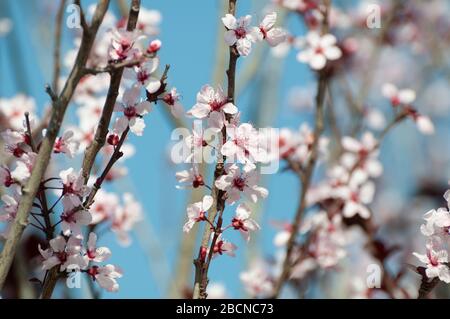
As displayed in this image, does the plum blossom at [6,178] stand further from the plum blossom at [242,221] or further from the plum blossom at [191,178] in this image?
the plum blossom at [242,221]

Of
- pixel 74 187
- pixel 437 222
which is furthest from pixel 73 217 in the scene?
pixel 437 222

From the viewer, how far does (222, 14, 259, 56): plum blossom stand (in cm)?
188

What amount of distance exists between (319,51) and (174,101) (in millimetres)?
1498

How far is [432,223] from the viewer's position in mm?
1842

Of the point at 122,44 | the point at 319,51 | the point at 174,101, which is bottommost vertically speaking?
the point at 174,101

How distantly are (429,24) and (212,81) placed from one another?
202cm

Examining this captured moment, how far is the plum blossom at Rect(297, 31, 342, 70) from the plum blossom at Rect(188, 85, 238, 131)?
1.38 meters

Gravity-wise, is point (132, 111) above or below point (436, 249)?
above

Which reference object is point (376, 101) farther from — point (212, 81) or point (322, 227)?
point (322, 227)

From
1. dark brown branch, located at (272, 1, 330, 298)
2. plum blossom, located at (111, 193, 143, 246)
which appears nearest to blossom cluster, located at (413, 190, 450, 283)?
dark brown branch, located at (272, 1, 330, 298)

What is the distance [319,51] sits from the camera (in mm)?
3219

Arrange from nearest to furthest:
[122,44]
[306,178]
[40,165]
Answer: [40,165] → [122,44] → [306,178]

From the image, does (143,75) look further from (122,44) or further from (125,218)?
(125,218)

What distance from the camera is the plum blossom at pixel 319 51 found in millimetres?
3156
